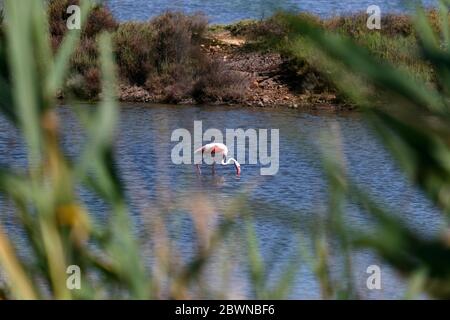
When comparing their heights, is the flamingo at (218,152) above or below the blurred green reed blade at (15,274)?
below

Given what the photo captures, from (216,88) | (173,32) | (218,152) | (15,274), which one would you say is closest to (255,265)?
(15,274)

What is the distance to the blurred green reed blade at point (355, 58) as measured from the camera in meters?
0.76

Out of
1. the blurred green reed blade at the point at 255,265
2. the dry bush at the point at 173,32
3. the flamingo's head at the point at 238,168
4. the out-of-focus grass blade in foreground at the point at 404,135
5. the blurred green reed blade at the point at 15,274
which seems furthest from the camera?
the dry bush at the point at 173,32

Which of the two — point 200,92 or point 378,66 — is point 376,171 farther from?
point 378,66

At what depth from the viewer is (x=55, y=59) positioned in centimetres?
98

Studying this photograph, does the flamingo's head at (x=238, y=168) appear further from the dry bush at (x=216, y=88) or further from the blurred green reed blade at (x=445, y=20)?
the blurred green reed blade at (x=445, y=20)

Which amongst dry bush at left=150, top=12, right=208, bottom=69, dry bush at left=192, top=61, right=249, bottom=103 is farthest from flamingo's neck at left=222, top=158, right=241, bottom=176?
dry bush at left=150, top=12, right=208, bottom=69

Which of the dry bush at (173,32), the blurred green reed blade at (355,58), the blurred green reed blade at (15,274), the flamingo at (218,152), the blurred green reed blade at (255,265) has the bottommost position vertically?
the flamingo at (218,152)

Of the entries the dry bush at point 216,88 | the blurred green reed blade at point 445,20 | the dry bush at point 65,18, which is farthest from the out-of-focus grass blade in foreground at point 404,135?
the dry bush at point 65,18

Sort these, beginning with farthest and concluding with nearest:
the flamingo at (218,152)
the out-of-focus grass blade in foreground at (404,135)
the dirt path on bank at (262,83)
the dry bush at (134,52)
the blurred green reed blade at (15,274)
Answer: the dry bush at (134,52)
the dirt path on bank at (262,83)
the flamingo at (218,152)
the blurred green reed blade at (15,274)
the out-of-focus grass blade in foreground at (404,135)

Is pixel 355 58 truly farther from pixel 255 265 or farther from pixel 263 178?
pixel 263 178

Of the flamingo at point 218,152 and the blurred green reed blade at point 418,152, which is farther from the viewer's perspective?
the flamingo at point 218,152
